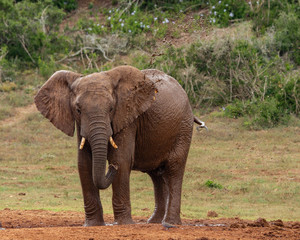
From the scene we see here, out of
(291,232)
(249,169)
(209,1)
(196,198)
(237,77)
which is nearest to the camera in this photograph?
(291,232)

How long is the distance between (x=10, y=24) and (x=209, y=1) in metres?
6.75

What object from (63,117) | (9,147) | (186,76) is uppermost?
(63,117)

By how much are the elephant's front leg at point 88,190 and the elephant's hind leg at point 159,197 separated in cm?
125

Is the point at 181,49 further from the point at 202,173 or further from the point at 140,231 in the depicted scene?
the point at 140,231

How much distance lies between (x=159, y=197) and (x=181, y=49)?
10753 millimetres

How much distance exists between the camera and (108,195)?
13.5m

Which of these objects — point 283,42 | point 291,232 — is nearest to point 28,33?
point 283,42

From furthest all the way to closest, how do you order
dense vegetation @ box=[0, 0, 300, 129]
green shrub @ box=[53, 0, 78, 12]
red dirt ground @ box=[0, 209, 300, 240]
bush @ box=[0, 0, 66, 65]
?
1. green shrub @ box=[53, 0, 78, 12]
2. bush @ box=[0, 0, 66, 65]
3. dense vegetation @ box=[0, 0, 300, 129]
4. red dirt ground @ box=[0, 209, 300, 240]

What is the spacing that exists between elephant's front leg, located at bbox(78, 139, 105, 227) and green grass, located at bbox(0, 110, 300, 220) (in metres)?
2.70

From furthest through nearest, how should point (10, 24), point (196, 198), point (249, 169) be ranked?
1. point (10, 24)
2. point (249, 169)
3. point (196, 198)

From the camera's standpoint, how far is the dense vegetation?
18812 mm

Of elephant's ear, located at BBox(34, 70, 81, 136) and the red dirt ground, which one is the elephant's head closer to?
elephant's ear, located at BBox(34, 70, 81, 136)

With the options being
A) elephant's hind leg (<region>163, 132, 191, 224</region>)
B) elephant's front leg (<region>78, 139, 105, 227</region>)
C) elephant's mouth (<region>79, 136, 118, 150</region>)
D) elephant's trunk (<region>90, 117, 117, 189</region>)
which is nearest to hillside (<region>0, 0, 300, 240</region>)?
elephant's front leg (<region>78, 139, 105, 227</region>)

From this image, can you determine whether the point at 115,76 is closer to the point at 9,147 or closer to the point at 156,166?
the point at 156,166
